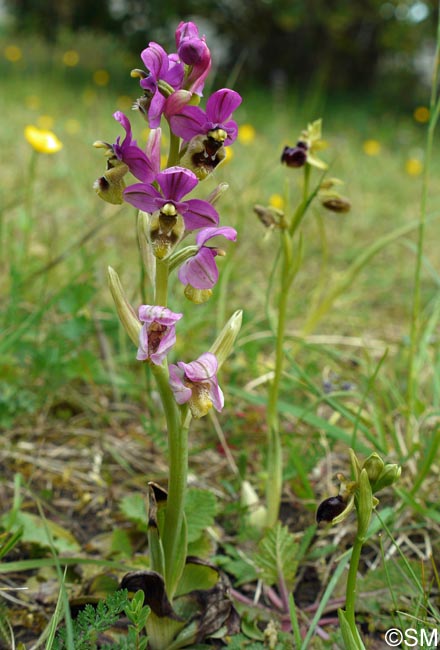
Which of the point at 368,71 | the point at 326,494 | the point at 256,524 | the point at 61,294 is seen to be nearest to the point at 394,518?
the point at 326,494

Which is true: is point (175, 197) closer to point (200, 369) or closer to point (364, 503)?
point (200, 369)

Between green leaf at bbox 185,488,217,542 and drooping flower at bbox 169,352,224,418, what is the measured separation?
391 mm

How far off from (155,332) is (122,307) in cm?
8

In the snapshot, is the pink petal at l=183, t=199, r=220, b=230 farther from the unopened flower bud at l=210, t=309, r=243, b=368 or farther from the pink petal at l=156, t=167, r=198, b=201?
the unopened flower bud at l=210, t=309, r=243, b=368

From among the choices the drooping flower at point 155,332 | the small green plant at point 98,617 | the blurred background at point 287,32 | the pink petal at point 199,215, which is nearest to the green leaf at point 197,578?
the small green plant at point 98,617

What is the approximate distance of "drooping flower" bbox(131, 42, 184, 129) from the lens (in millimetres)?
910

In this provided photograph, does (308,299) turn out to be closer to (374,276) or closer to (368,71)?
(374,276)

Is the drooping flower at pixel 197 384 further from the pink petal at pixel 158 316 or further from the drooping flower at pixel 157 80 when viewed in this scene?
the drooping flower at pixel 157 80

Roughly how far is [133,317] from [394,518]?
80 centimetres

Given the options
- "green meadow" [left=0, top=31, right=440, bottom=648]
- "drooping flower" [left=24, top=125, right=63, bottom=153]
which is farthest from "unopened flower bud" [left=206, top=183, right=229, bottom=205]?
"drooping flower" [left=24, top=125, right=63, bottom=153]

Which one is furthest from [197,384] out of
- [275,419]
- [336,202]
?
[336,202]
